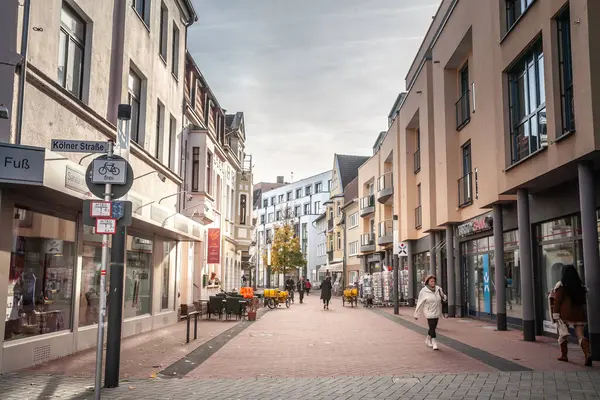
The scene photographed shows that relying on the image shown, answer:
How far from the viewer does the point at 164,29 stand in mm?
19453

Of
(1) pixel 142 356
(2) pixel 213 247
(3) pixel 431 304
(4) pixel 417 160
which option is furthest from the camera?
(4) pixel 417 160

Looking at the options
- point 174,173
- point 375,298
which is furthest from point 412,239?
point 174,173

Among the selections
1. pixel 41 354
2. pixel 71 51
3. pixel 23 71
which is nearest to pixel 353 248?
pixel 71 51

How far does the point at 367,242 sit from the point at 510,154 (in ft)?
101

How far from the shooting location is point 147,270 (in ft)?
59.1

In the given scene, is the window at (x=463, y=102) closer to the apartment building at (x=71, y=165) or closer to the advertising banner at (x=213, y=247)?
the apartment building at (x=71, y=165)

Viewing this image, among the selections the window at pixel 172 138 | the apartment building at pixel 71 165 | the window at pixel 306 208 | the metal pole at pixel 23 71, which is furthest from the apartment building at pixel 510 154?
the window at pixel 306 208

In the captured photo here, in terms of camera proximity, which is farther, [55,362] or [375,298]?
[375,298]

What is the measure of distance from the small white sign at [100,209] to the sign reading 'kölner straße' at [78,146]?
666 mm

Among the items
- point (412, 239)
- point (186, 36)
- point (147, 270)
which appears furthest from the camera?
point (412, 239)

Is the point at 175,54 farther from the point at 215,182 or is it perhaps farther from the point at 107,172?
the point at 107,172

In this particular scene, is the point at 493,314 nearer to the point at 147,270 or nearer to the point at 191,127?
the point at 147,270

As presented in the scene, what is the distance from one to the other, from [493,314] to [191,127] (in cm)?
1265

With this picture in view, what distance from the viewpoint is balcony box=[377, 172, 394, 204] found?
37.3 m
